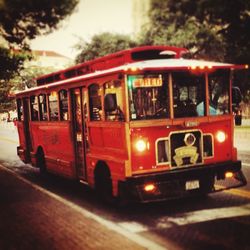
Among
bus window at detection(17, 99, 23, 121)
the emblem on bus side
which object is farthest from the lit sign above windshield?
bus window at detection(17, 99, 23, 121)

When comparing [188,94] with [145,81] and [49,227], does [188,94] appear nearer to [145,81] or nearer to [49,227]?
[145,81]

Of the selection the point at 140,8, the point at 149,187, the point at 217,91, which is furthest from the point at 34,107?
the point at 149,187

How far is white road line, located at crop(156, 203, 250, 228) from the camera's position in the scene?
280 inches

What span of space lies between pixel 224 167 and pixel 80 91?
350cm

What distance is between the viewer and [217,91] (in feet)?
Answer: 28.4

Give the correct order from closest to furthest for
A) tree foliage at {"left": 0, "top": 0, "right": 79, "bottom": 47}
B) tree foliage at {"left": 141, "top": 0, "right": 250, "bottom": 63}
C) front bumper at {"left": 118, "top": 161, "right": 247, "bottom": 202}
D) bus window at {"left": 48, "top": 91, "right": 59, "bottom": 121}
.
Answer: tree foliage at {"left": 0, "top": 0, "right": 79, "bottom": 47}
front bumper at {"left": 118, "top": 161, "right": 247, "bottom": 202}
bus window at {"left": 48, "top": 91, "right": 59, "bottom": 121}
tree foliage at {"left": 141, "top": 0, "right": 250, "bottom": 63}

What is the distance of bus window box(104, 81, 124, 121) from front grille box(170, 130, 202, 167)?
3.47ft

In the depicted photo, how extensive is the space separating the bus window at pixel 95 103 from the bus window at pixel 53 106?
2183mm

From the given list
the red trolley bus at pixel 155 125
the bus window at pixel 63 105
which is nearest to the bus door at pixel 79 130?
the red trolley bus at pixel 155 125

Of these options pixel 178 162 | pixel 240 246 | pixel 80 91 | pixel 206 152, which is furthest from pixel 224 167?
pixel 80 91

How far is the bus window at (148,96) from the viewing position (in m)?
7.61

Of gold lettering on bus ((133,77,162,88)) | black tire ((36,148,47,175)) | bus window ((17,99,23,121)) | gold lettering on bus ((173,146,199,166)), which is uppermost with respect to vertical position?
gold lettering on bus ((133,77,162,88))

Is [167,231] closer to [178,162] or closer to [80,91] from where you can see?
[178,162]

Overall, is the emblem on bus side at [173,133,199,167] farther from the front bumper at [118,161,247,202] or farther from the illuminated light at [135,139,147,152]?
the illuminated light at [135,139,147,152]
